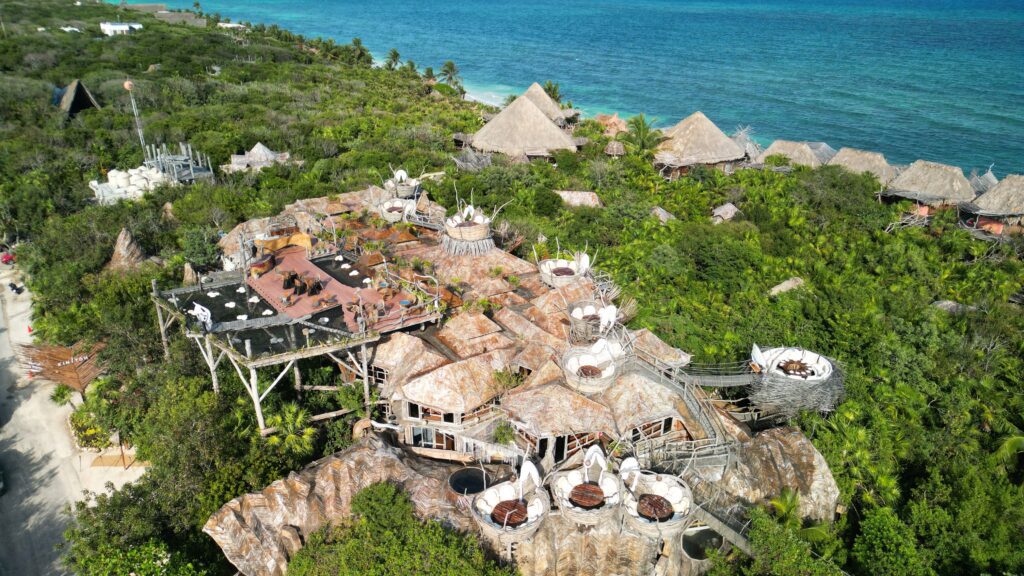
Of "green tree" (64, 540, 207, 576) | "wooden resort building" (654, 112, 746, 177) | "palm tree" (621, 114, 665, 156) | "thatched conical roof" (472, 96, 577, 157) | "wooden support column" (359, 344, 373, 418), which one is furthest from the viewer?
"palm tree" (621, 114, 665, 156)

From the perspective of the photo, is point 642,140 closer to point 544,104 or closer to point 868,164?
point 544,104

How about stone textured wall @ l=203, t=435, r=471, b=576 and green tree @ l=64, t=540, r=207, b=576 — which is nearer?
green tree @ l=64, t=540, r=207, b=576

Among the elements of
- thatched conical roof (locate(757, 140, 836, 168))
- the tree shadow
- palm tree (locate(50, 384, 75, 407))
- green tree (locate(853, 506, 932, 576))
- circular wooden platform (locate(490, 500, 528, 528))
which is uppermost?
thatched conical roof (locate(757, 140, 836, 168))

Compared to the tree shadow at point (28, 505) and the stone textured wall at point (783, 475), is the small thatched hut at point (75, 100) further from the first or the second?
the stone textured wall at point (783, 475)

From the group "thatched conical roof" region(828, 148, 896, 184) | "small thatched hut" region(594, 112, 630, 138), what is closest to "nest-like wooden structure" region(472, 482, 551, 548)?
"thatched conical roof" region(828, 148, 896, 184)

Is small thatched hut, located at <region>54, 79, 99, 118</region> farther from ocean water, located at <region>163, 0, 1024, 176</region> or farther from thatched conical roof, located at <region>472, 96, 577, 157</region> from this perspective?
ocean water, located at <region>163, 0, 1024, 176</region>

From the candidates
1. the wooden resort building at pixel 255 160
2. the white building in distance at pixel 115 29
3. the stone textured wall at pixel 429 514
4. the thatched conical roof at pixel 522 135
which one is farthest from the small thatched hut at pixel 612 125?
the white building in distance at pixel 115 29

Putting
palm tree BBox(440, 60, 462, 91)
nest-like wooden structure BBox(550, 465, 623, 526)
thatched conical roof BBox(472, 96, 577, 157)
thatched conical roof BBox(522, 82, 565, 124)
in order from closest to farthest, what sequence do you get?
nest-like wooden structure BBox(550, 465, 623, 526), thatched conical roof BBox(472, 96, 577, 157), thatched conical roof BBox(522, 82, 565, 124), palm tree BBox(440, 60, 462, 91)
